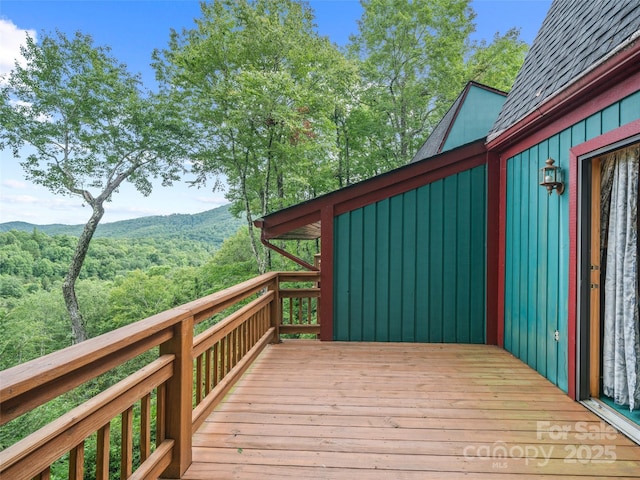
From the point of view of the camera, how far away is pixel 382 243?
160 inches

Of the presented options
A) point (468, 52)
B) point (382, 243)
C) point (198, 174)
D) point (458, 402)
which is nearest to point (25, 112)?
point (198, 174)

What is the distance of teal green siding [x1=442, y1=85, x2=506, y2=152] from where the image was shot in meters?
5.75

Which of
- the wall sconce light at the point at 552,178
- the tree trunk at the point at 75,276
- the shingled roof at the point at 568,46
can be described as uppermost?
the shingled roof at the point at 568,46

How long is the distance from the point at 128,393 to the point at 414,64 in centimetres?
1446

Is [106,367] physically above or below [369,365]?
above

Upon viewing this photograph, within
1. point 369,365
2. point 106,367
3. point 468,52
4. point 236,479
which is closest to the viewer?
point 106,367

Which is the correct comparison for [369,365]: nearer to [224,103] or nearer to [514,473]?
[514,473]

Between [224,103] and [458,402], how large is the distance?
10.2 metres

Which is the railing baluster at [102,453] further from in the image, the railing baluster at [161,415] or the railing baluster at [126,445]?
the railing baluster at [161,415]

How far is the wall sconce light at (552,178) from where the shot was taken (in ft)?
8.76

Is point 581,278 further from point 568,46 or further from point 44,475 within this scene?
point 44,475

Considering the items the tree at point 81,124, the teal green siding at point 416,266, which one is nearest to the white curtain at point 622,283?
the teal green siding at point 416,266

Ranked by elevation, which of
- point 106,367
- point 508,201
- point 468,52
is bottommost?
point 106,367

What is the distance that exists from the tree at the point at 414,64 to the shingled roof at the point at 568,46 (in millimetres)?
9180
